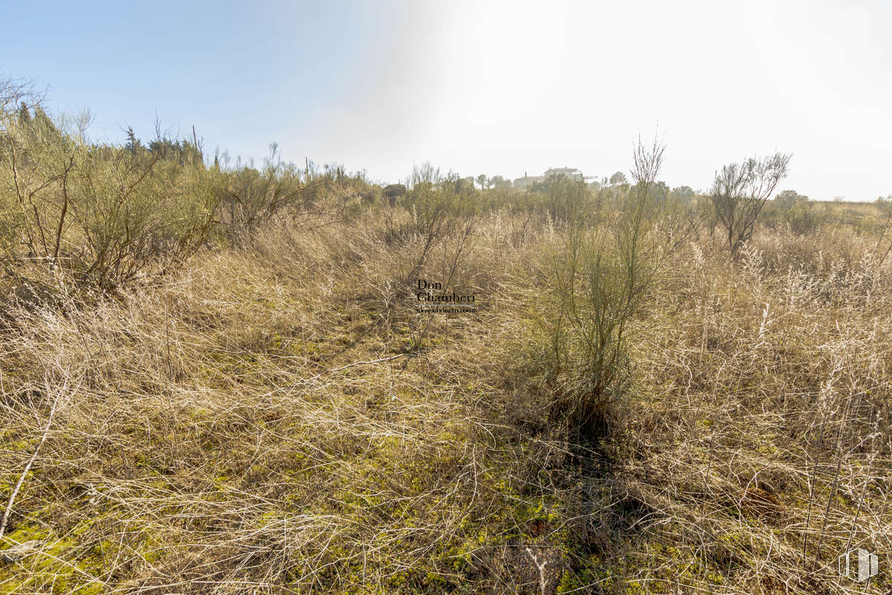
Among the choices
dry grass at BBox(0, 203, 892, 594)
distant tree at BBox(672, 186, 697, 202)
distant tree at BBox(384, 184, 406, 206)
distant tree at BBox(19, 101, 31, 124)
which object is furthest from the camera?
distant tree at BBox(384, 184, 406, 206)

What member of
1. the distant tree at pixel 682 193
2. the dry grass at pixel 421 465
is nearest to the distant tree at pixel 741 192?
the distant tree at pixel 682 193

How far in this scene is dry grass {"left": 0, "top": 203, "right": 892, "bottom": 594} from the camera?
1314 mm

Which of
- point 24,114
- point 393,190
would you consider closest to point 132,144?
point 24,114

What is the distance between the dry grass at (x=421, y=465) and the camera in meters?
1.31

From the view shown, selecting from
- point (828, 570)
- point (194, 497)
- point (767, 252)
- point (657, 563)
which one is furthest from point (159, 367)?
point (767, 252)

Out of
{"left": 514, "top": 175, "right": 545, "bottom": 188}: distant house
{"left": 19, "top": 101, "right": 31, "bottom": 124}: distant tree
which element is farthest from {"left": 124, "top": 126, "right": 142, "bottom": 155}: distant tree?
{"left": 514, "top": 175, "right": 545, "bottom": 188}: distant house

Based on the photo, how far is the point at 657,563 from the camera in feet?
4.42

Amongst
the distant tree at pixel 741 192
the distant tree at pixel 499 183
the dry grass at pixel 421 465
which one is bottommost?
the dry grass at pixel 421 465

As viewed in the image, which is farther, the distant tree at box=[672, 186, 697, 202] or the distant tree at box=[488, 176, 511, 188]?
the distant tree at box=[488, 176, 511, 188]

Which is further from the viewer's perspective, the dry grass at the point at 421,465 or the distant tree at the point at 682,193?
the distant tree at the point at 682,193

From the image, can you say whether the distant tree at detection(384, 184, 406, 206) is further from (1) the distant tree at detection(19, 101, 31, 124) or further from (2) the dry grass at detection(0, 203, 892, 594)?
(2) the dry grass at detection(0, 203, 892, 594)

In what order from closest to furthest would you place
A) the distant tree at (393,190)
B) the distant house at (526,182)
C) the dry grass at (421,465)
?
1. the dry grass at (421,465)
2. the distant tree at (393,190)
3. the distant house at (526,182)

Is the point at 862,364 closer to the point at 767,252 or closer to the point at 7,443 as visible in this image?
the point at 767,252

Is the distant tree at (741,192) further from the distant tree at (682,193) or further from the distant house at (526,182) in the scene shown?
the distant house at (526,182)
